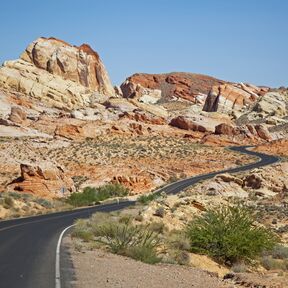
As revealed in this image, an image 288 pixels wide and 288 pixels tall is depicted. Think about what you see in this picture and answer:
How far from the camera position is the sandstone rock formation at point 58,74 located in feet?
343

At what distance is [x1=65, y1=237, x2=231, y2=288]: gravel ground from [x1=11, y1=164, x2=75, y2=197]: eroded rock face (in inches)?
1143

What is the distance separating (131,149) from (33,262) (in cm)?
6002

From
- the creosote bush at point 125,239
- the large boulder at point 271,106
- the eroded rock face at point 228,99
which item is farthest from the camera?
the eroded rock face at point 228,99

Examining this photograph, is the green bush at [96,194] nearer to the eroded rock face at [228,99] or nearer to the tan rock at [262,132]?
the tan rock at [262,132]

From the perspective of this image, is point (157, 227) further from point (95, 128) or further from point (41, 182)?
point (95, 128)

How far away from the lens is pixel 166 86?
7200 inches

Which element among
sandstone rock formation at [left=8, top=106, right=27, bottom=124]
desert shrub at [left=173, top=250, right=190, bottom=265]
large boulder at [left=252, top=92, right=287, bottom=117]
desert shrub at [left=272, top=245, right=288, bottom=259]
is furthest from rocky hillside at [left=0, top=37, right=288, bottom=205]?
desert shrub at [left=173, top=250, right=190, bottom=265]

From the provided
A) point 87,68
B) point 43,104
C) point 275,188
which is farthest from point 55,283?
point 87,68

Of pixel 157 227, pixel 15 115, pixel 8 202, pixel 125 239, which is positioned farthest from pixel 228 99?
pixel 125 239

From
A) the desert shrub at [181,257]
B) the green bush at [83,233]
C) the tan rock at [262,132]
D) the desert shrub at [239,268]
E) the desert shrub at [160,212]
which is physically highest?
the tan rock at [262,132]

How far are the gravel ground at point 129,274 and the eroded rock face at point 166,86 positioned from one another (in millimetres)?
151526

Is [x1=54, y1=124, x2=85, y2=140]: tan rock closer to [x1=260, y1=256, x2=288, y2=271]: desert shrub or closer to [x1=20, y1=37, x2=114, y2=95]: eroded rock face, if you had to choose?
[x1=20, y1=37, x2=114, y2=95]: eroded rock face

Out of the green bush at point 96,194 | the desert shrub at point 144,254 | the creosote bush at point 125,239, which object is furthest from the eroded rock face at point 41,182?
the desert shrub at point 144,254

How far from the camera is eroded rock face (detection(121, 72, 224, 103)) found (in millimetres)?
172625
